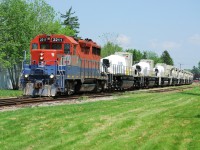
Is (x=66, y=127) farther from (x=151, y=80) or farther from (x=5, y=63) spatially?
(x=151, y=80)

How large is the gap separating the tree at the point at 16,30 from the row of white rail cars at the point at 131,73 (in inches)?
492

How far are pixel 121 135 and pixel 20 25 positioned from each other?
3902cm

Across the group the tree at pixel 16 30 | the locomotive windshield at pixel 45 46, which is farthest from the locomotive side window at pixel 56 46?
the tree at pixel 16 30

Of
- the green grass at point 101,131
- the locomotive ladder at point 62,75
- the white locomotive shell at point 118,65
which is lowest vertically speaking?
the green grass at point 101,131

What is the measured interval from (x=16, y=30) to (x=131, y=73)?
1586 cm

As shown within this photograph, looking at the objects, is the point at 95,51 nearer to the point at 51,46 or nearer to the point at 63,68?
the point at 51,46

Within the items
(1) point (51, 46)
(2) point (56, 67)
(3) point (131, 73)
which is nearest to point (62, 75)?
(2) point (56, 67)

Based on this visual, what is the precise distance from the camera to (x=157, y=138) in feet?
31.7

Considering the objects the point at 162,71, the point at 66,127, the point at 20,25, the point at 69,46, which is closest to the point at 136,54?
the point at 162,71

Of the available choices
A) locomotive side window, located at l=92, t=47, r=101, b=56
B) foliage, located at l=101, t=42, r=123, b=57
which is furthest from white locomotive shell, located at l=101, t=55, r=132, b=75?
foliage, located at l=101, t=42, r=123, b=57

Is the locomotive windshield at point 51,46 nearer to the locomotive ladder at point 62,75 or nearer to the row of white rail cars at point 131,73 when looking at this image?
the locomotive ladder at point 62,75

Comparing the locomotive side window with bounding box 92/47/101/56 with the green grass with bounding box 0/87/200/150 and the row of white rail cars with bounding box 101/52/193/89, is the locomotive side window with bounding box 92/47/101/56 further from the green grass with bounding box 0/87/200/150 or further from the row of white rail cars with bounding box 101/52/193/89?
the green grass with bounding box 0/87/200/150

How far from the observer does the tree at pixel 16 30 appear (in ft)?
145

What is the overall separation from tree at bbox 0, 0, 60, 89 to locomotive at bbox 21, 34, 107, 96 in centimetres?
1737
